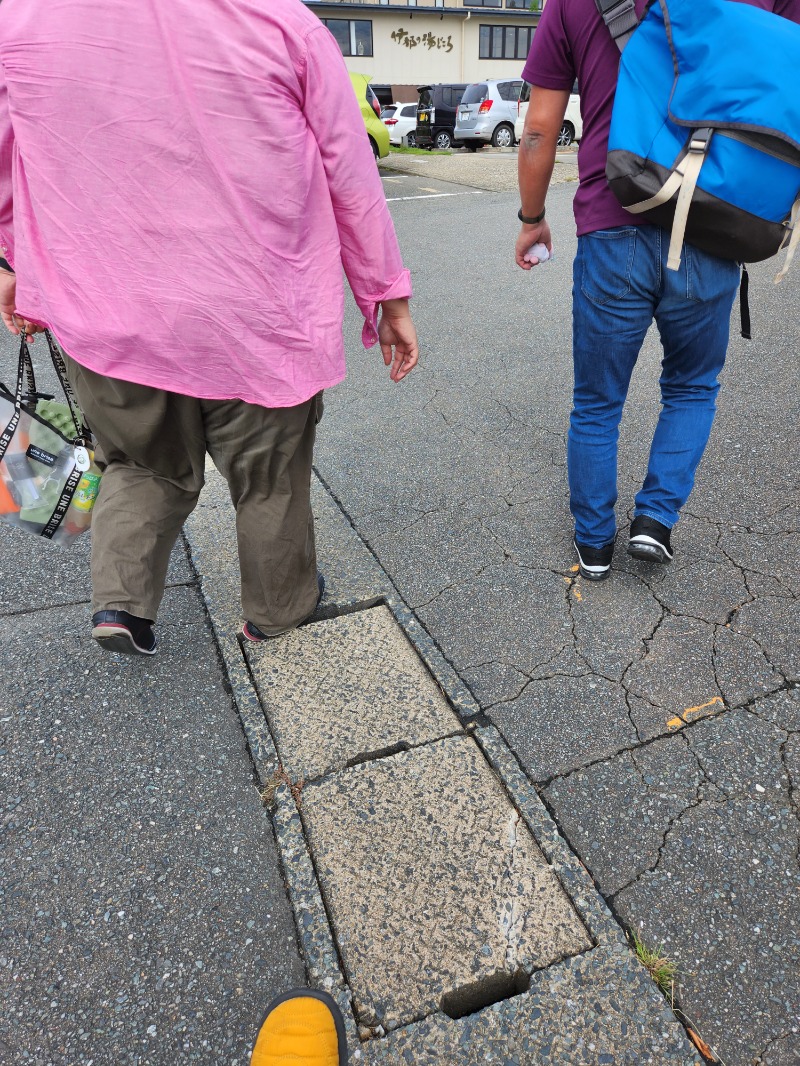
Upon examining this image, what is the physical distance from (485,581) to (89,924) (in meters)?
1.48

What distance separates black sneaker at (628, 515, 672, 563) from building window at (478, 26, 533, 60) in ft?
130

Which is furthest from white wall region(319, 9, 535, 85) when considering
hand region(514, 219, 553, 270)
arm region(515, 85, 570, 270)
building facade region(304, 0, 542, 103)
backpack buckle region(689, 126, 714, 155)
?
backpack buckle region(689, 126, 714, 155)

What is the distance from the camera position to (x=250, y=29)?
1341 mm

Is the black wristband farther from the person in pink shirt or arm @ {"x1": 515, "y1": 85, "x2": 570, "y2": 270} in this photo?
the person in pink shirt

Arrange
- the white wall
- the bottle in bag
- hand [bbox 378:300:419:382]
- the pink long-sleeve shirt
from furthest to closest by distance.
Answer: the white wall
the bottle in bag
hand [bbox 378:300:419:382]
the pink long-sleeve shirt

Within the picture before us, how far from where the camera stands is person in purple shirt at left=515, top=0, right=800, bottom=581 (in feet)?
6.27

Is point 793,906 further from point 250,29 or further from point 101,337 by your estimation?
point 250,29

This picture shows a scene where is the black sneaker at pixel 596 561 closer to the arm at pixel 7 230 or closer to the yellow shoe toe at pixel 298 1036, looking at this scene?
the yellow shoe toe at pixel 298 1036

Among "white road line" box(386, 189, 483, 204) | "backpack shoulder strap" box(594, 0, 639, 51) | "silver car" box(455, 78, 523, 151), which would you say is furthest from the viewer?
"silver car" box(455, 78, 523, 151)

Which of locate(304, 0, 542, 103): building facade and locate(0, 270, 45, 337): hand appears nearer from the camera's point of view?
locate(0, 270, 45, 337): hand

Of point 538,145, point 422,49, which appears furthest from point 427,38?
point 538,145

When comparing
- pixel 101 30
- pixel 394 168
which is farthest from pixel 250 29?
pixel 394 168

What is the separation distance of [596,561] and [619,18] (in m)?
1.51

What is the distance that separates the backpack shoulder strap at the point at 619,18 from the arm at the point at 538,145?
23cm
